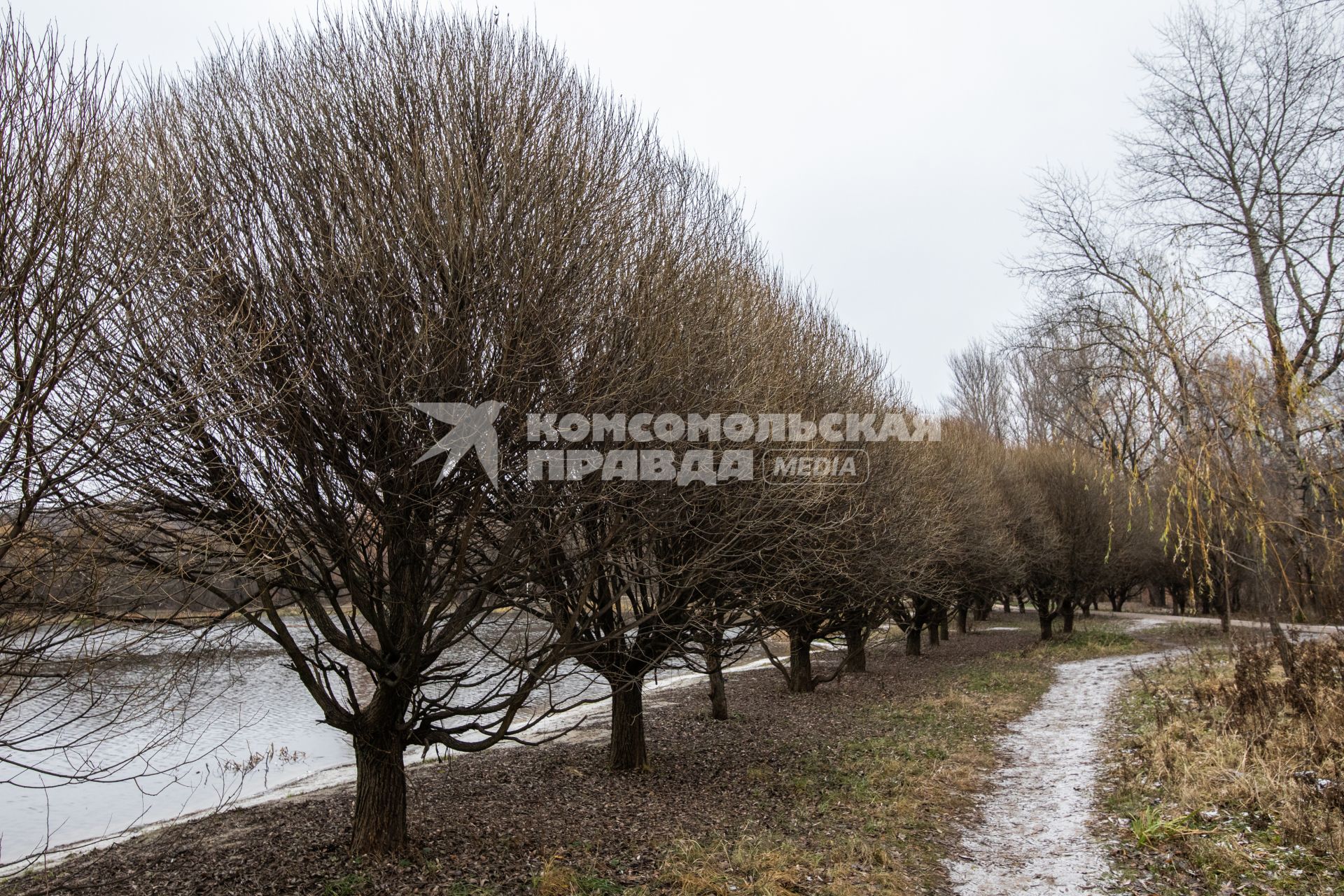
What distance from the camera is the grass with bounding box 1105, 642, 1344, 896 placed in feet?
18.5

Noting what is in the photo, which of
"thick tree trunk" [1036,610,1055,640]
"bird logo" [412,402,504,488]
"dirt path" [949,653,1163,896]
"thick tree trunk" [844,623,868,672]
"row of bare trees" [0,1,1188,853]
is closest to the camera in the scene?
"row of bare trees" [0,1,1188,853]

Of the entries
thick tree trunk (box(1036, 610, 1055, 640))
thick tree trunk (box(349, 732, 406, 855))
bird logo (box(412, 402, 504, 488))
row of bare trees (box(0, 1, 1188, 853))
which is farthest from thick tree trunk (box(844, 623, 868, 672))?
bird logo (box(412, 402, 504, 488))

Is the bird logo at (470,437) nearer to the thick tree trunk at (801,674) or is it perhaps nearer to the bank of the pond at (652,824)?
the bank of the pond at (652,824)

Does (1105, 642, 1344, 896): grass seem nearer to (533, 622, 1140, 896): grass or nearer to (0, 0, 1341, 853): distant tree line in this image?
(533, 622, 1140, 896): grass

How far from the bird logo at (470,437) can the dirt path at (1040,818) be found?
4.59m

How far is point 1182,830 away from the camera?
630 cm

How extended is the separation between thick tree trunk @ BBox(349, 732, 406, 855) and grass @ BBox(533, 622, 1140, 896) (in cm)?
139

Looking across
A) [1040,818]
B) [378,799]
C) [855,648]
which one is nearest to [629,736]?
[378,799]

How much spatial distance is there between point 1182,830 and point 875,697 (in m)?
10.2

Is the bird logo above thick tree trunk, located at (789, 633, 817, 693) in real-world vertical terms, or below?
above

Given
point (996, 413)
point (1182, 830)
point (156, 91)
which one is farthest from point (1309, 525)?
point (996, 413)

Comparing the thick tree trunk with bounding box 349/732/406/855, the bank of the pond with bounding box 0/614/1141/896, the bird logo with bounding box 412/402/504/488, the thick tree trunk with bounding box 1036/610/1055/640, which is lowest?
the thick tree trunk with bounding box 1036/610/1055/640

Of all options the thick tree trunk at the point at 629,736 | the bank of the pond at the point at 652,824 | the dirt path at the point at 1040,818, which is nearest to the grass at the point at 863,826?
the bank of the pond at the point at 652,824

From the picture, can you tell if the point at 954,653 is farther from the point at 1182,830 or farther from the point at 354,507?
the point at 354,507
